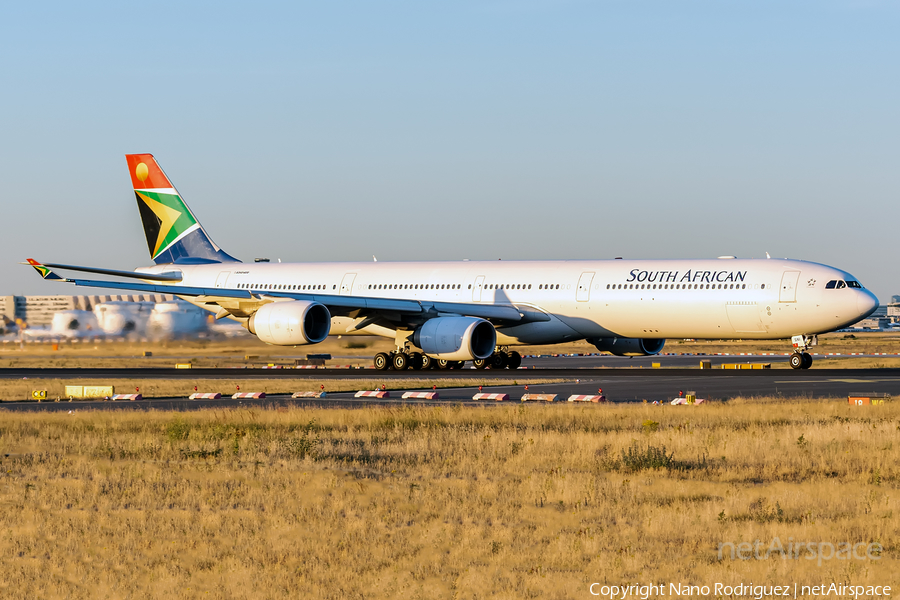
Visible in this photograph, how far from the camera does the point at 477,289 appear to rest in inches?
1668

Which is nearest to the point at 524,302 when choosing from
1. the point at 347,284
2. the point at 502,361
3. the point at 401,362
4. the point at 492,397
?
the point at 502,361

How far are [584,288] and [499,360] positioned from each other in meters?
5.28

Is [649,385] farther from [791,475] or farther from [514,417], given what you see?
[791,475]

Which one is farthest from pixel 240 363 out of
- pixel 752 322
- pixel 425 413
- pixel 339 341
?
pixel 425 413

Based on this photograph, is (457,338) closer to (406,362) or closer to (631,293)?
(406,362)

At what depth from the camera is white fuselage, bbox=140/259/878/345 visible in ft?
119

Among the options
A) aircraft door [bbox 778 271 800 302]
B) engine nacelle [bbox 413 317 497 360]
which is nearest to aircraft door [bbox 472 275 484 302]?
engine nacelle [bbox 413 317 497 360]

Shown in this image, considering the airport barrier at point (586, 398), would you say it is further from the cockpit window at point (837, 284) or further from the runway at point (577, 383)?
the cockpit window at point (837, 284)

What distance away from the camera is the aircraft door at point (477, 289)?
4226cm

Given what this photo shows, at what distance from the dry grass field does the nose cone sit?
1754 centimetres

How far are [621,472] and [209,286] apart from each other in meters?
36.4

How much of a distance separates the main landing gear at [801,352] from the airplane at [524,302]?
5cm

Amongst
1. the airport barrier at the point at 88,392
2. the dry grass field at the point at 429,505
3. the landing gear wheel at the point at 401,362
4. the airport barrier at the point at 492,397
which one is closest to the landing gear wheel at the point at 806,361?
the landing gear wheel at the point at 401,362

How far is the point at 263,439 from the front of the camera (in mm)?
17125
